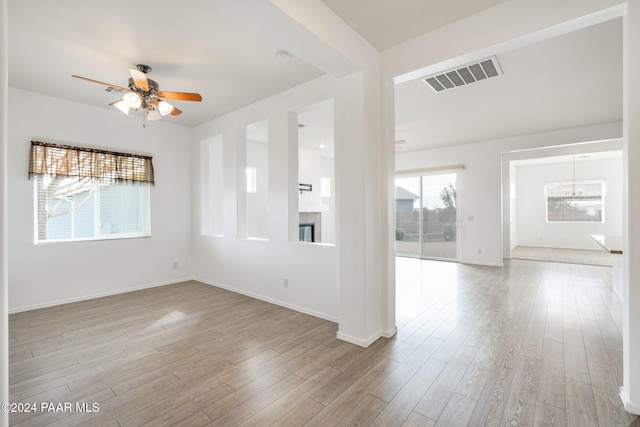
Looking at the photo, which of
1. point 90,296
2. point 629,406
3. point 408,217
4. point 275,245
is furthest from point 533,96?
point 90,296

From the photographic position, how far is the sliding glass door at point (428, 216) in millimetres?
7094

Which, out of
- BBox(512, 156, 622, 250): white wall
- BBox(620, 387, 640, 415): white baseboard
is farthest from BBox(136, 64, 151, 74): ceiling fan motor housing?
BBox(512, 156, 622, 250): white wall

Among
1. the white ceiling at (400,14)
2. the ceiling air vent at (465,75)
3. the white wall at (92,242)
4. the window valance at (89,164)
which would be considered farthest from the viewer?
the window valance at (89,164)

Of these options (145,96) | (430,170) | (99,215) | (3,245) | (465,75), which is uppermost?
(465,75)

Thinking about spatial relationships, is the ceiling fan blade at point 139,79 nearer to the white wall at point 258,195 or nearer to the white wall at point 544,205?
the white wall at point 258,195

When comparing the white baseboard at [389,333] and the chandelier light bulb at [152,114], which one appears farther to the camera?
the chandelier light bulb at [152,114]

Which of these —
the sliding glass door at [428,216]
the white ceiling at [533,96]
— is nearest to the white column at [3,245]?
the white ceiling at [533,96]

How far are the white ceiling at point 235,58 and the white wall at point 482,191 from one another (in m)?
1.55

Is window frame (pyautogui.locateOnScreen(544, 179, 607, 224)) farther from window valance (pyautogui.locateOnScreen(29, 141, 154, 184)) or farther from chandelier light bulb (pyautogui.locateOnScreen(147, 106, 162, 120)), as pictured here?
window valance (pyautogui.locateOnScreen(29, 141, 154, 184))

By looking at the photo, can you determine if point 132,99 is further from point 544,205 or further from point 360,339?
point 544,205

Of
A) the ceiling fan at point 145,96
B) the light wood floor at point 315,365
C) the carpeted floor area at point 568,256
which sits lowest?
the light wood floor at point 315,365

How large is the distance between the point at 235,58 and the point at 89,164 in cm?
293

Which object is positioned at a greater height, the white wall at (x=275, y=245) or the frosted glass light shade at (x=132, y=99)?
the frosted glass light shade at (x=132, y=99)

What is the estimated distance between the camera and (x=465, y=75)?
3213 millimetres
